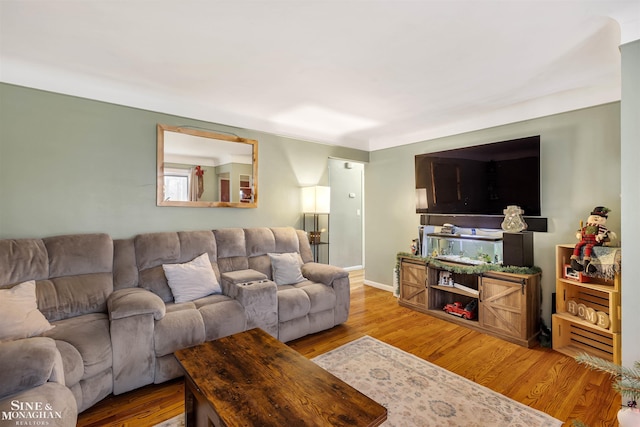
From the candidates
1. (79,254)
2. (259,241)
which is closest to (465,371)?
(259,241)

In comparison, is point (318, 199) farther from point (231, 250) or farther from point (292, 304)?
point (292, 304)

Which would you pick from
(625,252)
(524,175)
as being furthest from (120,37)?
(524,175)

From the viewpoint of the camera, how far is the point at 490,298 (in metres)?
A: 3.12

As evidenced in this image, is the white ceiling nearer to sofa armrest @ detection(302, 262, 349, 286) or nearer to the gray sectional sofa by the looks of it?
the gray sectional sofa

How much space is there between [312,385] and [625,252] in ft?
6.36

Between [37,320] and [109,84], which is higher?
[109,84]

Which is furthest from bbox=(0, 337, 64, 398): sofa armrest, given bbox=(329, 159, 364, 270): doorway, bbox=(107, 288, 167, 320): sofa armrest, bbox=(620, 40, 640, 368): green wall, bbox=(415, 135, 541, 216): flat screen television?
bbox=(329, 159, 364, 270): doorway

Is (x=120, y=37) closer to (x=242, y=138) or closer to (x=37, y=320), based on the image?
(x=242, y=138)

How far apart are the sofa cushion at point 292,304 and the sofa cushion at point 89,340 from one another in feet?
4.30

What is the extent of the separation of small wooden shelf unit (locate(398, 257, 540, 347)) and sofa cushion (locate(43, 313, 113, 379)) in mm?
3209

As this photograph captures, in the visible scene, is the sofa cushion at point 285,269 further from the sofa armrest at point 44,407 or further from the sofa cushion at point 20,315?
the sofa armrest at point 44,407

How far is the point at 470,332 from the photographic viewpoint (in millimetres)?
3172

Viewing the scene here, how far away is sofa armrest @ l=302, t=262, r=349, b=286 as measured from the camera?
3.23m

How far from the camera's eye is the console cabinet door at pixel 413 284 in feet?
12.2
